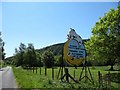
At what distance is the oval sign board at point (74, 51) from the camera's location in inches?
797

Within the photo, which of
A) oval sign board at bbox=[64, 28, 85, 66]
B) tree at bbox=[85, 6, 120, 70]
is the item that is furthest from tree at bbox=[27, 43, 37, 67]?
oval sign board at bbox=[64, 28, 85, 66]

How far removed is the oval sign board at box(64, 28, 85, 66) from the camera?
20.2 m

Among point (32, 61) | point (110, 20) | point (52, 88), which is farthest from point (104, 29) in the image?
point (32, 61)

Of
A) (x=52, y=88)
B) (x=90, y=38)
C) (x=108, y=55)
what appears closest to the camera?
(x=52, y=88)

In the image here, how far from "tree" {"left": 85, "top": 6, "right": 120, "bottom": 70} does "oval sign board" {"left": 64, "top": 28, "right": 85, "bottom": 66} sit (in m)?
11.4

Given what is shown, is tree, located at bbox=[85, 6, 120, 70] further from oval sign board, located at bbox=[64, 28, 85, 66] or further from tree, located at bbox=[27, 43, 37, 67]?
tree, located at bbox=[27, 43, 37, 67]

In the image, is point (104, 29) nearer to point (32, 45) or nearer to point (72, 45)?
point (72, 45)

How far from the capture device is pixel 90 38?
35.2 meters

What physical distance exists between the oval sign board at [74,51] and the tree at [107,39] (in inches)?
448

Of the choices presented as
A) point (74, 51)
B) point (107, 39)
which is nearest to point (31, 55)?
point (107, 39)

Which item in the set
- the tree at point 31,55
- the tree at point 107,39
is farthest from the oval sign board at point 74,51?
the tree at point 31,55

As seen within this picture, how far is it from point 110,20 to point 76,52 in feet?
46.3

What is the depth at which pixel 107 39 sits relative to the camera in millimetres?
32500

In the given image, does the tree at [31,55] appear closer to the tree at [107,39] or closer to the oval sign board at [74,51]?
the tree at [107,39]
